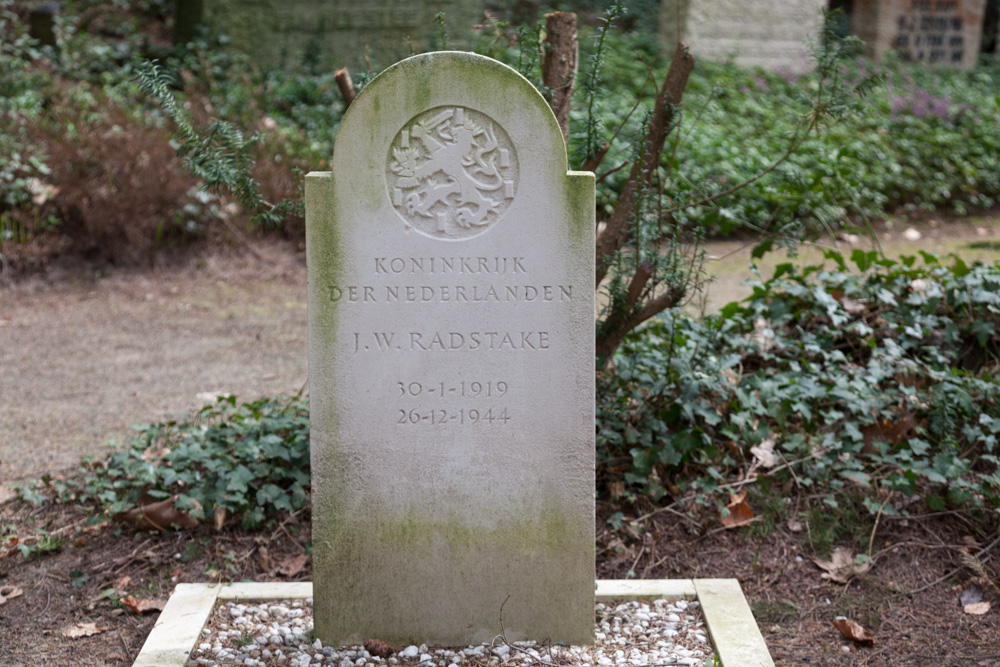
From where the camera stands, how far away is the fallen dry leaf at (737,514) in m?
3.96

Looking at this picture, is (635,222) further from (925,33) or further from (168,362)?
(925,33)

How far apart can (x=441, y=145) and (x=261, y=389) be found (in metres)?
2.87

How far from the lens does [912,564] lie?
375 centimetres

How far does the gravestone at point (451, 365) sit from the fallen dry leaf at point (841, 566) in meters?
1.15

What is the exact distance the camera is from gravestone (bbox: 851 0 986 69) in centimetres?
1428

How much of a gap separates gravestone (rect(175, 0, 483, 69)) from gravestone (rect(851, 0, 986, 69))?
6.39 metres

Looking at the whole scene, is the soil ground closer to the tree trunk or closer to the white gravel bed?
the white gravel bed

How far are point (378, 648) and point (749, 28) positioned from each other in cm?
1145

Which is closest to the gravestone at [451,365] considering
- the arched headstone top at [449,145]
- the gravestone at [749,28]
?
the arched headstone top at [449,145]

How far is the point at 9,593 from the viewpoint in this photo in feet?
11.8

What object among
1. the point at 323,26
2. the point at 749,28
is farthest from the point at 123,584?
the point at 749,28

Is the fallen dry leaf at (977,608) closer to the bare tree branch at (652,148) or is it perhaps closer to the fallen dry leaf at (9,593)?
the bare tree branch at (652,148)

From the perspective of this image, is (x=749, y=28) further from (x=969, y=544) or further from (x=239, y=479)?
(x=239, y=479)

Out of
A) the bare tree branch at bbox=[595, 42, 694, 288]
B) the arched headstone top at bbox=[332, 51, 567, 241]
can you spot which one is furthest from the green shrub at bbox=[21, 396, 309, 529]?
the arched headstone top at bbox=[332, 51, 567, 241]
